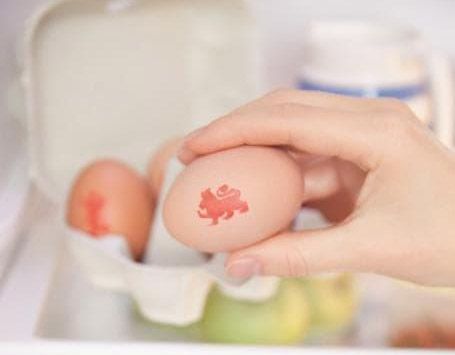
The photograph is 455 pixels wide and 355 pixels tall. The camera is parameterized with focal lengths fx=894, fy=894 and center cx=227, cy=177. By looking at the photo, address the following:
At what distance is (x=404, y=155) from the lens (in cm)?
70

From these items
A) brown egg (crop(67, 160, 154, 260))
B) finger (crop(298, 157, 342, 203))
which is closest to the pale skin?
finger (crop(298, 157, 342, 203))

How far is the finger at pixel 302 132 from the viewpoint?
702mm

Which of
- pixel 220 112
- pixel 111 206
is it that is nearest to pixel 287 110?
pixel 111 206

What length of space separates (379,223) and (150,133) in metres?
0.48

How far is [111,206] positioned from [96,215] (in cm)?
2

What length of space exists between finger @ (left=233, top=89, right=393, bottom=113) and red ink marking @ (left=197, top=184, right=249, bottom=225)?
0.08 m

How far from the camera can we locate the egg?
0.70 meters

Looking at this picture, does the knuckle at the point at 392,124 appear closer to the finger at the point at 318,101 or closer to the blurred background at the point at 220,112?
the finger at the point at 318,101

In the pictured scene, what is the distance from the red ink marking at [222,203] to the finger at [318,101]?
78mm

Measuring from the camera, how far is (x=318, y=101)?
29.8 inches

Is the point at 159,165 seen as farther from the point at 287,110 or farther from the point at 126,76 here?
the point at 287,110

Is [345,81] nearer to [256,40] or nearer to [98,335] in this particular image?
[256,40]

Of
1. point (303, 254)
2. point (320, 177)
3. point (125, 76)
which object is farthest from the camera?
point (125, 76)

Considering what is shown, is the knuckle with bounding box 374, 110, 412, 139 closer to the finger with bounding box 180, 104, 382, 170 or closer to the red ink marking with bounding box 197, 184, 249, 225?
the finger with bounding box 180, 104, 382, 170
